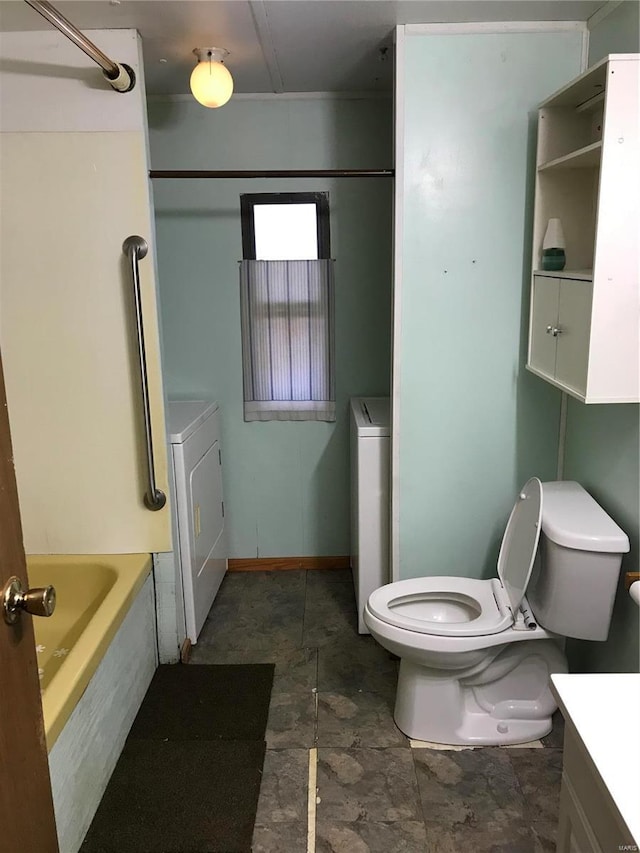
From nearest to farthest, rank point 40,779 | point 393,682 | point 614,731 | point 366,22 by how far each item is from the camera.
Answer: point 614,731, point 40,779, point 366,22, point 393,682

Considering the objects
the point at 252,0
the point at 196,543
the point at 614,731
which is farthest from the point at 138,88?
the point at 614,731

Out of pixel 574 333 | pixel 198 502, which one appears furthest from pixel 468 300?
pixel 198 502

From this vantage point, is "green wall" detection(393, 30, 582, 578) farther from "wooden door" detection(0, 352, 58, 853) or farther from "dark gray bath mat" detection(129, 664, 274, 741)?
"wooden door" detection(0, 352, 58, 853)

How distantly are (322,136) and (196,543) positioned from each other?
1.86 m

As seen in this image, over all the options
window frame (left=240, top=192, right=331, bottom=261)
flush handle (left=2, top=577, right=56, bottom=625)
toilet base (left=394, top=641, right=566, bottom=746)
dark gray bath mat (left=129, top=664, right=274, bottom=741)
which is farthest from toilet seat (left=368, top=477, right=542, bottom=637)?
window frame (left=240, top=192, right=331, bottom=261)

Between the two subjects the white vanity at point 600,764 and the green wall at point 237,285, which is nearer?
the white vanity at point 600,764

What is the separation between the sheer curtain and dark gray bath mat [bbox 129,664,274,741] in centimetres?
121

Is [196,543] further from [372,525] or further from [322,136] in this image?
[322,136]

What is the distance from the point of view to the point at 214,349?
3.10m

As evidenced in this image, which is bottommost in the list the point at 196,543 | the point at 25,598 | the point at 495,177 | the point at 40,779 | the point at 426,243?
the point at 196,543

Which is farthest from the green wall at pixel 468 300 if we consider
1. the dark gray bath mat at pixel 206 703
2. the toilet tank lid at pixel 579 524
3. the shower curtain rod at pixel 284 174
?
the dark gray bath mat at pixel 206 703

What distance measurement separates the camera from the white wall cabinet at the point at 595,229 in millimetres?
1565

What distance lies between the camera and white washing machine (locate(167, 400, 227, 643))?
2.44 m

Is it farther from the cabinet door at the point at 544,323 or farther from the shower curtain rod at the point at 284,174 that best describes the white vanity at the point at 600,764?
the shower curtain rod at the point at 284,174
